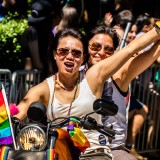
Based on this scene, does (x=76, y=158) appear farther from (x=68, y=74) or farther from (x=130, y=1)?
(x=130, y=1)

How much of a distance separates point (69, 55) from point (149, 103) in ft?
13.7

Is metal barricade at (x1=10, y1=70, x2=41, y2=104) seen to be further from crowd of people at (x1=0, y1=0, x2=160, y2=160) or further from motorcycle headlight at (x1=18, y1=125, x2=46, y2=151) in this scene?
motorcycle headlight at (x1=18, y1=125, x2=46, y2=151)

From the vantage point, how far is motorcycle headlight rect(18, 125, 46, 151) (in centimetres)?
326

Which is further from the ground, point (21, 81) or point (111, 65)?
point (111, 65)

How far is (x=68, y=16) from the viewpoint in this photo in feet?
23.9

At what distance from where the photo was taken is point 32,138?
3279 mm

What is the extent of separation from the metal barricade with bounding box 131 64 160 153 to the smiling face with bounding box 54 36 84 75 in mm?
3662

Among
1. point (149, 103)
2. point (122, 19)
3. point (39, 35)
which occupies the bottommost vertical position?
point (149, 103)

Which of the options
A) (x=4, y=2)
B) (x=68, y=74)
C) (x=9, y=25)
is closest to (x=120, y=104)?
(x=68, y=74)

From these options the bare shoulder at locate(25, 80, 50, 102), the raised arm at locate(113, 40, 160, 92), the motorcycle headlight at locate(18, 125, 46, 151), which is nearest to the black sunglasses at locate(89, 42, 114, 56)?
the raised arm at locate(113, 40, 160, 92)

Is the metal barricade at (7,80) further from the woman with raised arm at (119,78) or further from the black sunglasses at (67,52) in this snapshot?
the black sunglasses at (67,52)

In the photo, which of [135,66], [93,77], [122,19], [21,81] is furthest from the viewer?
[122,19]

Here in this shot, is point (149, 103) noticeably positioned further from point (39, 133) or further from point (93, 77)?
point (39, 133)

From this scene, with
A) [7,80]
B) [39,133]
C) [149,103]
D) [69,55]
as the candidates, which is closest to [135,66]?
[69,55]
